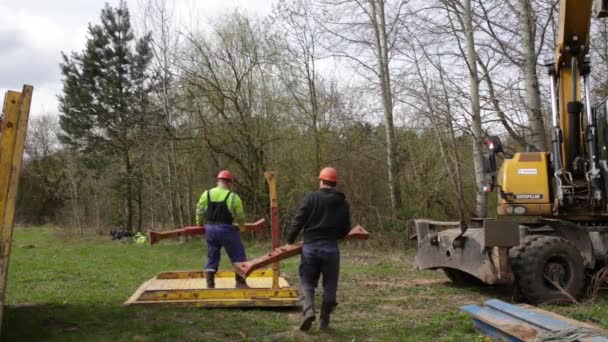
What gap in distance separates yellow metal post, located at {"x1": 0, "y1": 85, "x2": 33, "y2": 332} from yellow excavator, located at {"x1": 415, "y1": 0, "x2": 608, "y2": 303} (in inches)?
228

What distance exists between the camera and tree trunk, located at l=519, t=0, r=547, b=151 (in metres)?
13.4

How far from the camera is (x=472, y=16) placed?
16266mm

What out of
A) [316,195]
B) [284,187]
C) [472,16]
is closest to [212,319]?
[316,195]

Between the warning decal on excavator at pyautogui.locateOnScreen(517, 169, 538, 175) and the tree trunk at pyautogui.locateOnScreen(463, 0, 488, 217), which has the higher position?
the tree trunk at pyautogui.locateOnScreen(463, 0, 488, 217)

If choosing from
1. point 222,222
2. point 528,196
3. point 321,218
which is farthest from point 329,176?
point 528,196

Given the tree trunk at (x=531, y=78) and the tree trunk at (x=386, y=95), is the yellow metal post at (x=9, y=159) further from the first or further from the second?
the tree trunk at (x=386, y=95)

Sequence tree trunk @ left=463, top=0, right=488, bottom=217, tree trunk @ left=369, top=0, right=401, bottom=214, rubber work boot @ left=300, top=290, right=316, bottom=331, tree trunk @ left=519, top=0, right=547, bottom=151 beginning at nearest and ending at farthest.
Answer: rubber work boot @ left=300, top=290, right=316, bottom=331 < tree trunk @ left=519, top=0, right=547, bottom=151 < tree trunk @ left=463, top=0, right=488, bottom=217 < tree trunk @ left=369, top=0, right=401, bottom=214

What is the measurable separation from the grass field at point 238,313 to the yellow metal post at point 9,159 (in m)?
1.41

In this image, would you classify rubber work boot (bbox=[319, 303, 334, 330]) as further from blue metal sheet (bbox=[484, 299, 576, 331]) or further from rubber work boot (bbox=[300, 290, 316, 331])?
blue metal sheet (bbox=[484, 299, 576, 331])

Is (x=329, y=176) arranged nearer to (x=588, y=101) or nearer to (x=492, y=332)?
(x=492, y=332)

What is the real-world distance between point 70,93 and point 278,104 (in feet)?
58.3

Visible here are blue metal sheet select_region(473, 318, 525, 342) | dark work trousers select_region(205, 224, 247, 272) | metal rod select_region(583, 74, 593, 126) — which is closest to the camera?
blue metal sheet select_region(473, 318, 525, 342)

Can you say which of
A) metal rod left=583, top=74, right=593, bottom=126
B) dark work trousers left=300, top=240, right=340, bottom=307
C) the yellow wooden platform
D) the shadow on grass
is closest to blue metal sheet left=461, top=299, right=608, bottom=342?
dark work trousers left=300, top=240, right=340, bottom=307

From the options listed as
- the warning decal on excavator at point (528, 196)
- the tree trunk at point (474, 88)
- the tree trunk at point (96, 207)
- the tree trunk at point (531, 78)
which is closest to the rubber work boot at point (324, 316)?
the warning decal on excavator at point (528, 196)
